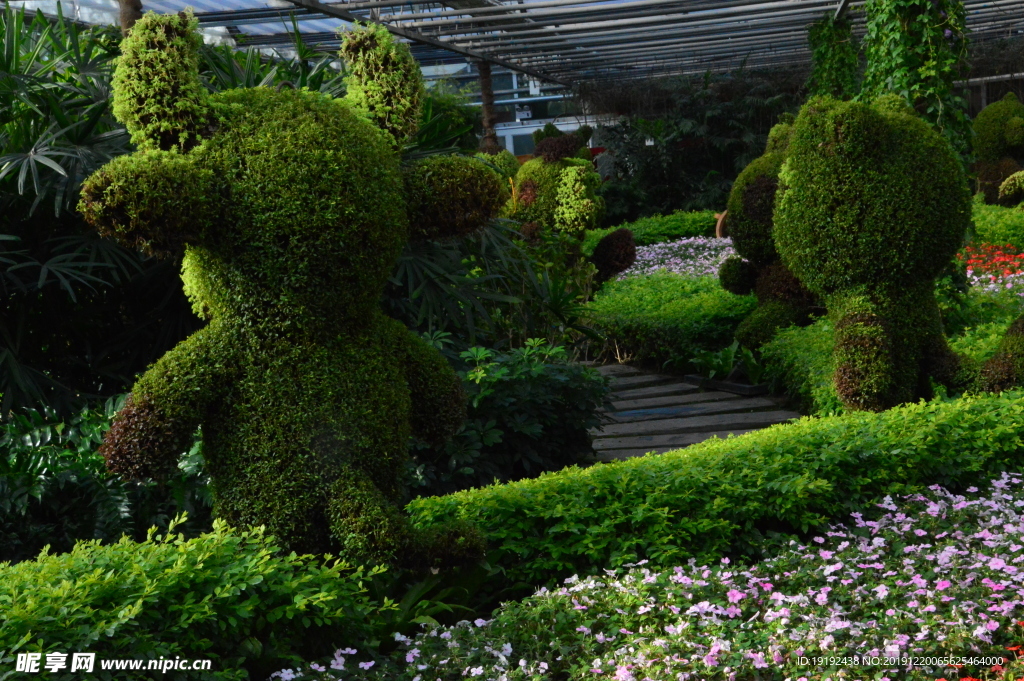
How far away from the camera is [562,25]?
14891 millimetres

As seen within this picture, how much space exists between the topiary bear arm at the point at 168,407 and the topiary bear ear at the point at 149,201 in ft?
1.31

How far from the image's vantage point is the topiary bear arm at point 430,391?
3.81m

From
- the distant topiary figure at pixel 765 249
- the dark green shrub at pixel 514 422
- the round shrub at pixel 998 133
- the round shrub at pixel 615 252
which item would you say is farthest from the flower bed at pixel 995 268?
the round shrub at pixel 998 133

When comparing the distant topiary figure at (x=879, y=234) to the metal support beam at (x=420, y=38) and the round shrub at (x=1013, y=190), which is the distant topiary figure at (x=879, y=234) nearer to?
the metal support beam at (x=420, y=38)

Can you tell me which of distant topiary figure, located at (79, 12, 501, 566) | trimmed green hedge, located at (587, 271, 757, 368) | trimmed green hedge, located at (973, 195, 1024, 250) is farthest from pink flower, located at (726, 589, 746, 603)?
trimmed green hedge, located at (973, 195, 1024, 250)

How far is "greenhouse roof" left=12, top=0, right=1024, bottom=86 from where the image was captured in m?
11.6

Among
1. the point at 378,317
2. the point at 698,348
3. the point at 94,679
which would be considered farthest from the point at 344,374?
the point at 698,348

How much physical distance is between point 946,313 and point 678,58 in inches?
562

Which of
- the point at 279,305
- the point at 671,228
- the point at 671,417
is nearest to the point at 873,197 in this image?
the point at 671,417

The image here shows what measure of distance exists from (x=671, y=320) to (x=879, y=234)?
3.01m

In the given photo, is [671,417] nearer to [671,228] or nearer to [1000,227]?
[1000,227]

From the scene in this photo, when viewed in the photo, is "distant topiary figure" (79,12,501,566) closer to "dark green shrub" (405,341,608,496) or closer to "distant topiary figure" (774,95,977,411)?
"dark green shrub" (405,341,608,496)

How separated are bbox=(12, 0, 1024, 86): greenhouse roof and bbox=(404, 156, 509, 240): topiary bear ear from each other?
5026 millimetres

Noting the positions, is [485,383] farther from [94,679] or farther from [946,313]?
[946,313]
